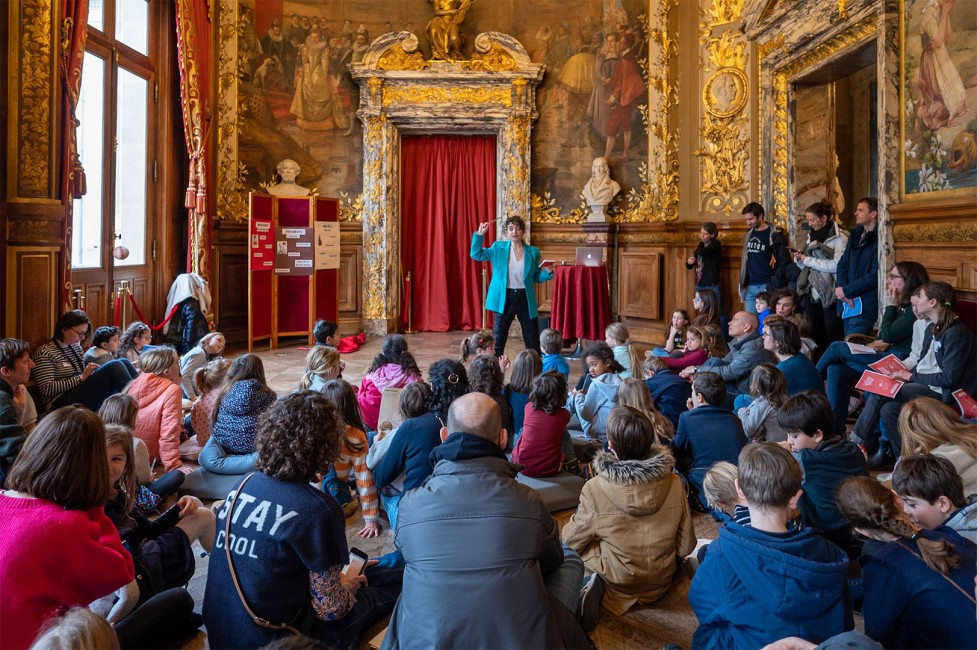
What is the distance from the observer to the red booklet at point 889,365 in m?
4.45

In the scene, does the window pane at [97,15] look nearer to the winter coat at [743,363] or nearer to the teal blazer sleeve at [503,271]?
the teal blazer sleeve at [503,271]

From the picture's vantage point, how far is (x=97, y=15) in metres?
6.82

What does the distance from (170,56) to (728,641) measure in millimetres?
8029

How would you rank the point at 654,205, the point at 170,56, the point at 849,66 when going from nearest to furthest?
the point at 849,66, the point at 170,56, the point at 654,205

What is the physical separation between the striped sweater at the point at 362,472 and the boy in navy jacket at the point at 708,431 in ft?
4.72

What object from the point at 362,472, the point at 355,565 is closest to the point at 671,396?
the point at 362,472

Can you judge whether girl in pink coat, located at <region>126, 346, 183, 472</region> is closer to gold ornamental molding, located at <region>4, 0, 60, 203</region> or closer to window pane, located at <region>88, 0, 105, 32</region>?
gold ornamental molding, located at <region>4, 0, 60, 203</region>

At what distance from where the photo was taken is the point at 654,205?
31.3 ft

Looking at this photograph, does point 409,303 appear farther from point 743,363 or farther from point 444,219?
point 743,363

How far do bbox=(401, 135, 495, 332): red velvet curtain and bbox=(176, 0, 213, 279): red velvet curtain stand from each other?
2872 mm

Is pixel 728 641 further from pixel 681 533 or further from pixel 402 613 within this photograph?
pixel 402 613

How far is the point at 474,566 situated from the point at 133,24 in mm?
7451

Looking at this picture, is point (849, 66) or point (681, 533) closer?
point (681, 533)

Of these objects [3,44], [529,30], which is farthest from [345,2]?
[3,44]
